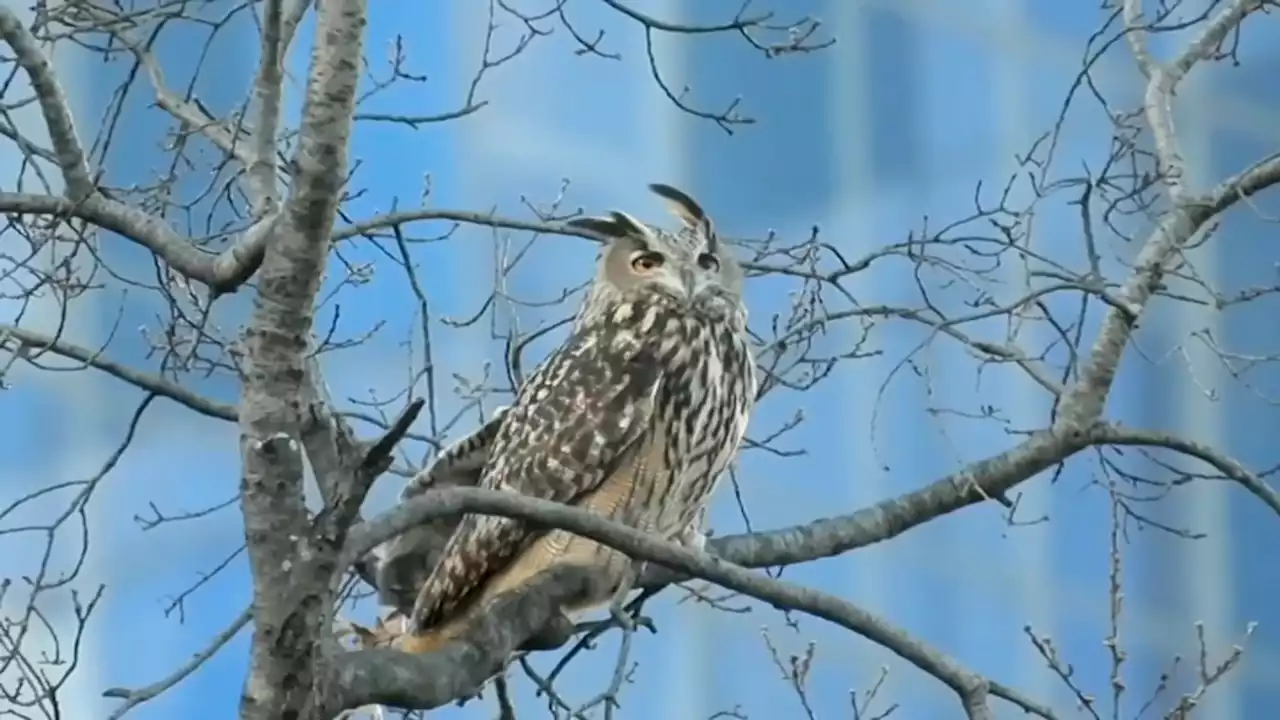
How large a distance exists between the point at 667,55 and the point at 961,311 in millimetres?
1533

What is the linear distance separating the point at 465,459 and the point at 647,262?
500mm

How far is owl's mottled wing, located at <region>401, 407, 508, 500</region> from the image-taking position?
325 centimetres

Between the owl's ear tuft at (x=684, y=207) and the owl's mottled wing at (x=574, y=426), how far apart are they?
0.28 m

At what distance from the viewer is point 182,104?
3193 mm

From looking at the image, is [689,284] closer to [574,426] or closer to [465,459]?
[574,426]

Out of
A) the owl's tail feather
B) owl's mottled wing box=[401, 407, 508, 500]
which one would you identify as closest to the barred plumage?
owl's mottled wing box=[401, 407, 508, 500]

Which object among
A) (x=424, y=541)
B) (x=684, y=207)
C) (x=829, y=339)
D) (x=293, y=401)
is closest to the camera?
(x=293, y=401)

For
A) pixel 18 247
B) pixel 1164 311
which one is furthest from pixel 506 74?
pixel 1164 311

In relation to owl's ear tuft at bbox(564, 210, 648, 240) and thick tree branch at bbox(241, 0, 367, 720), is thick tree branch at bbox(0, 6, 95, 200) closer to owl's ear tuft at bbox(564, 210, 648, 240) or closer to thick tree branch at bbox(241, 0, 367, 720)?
thick tree branch at bbox(241, 0, 367, 720)

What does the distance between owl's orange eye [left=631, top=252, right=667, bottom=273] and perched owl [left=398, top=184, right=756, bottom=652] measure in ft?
0.05

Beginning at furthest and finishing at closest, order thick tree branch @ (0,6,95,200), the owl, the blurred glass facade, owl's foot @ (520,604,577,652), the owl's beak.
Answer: the blurred glass facade < the owl's beak < the owl < owl's foot @ (520,604,577,652) < thick tree branch @ (0,6,95,200)

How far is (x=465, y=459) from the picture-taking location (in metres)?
3.36

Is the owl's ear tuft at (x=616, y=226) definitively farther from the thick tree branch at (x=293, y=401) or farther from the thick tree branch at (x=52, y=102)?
the thick tree branch at (x=293, y=401)

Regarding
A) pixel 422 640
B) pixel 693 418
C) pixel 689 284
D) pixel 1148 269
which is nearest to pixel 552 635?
pixel 422 640
